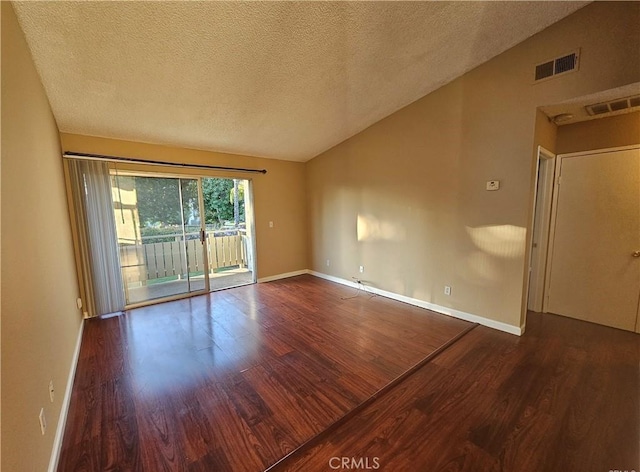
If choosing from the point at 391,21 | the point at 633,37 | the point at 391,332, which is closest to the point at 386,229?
the point at 391,332

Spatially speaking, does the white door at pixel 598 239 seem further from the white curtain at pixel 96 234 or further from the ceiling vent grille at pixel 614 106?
the white curtain at pixel 96 234

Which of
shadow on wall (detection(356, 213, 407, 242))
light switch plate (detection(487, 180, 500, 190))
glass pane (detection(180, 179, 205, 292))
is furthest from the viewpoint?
glass pane (detection(180, 179, 205, 292))

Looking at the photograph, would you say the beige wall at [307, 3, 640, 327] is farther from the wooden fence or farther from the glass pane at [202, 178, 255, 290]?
the wooden fence

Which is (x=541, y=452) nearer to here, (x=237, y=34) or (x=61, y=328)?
(x=61, y=328)

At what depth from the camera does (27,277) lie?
1370mm

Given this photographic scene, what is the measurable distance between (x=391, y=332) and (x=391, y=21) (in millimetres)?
3049

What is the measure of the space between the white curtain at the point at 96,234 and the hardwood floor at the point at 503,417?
3.40 metres

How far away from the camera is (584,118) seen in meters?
2.94

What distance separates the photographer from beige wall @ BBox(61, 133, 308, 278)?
4240mm

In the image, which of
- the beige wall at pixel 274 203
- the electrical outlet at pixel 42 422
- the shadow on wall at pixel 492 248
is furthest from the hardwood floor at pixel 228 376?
the beige wall at pixel 274 203

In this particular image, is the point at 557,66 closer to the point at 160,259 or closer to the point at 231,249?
the point at 160,259

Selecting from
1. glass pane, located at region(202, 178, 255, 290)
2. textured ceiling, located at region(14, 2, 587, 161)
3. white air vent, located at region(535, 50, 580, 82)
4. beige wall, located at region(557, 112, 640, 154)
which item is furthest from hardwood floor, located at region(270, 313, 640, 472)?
glass pane, located at region(202, 178, 255, 290)

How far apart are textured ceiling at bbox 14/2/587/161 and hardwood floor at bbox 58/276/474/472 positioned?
2534mm

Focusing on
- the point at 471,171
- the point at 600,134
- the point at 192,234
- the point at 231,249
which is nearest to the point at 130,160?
the point at 192,234
